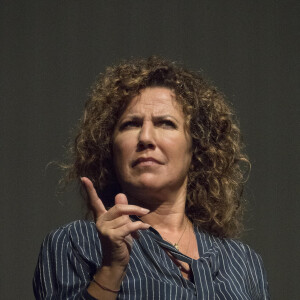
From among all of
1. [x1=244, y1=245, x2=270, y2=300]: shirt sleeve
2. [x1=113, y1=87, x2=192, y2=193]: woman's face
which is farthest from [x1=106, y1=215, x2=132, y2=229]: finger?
[x1=244, y1=245, x2=270, y2=300]: shirt sleeve

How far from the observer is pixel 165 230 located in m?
1.94

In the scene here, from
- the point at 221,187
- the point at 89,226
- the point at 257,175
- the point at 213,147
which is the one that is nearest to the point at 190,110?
the point at 213,147

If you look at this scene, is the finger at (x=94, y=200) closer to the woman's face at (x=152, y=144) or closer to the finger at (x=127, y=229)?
the finger at (x=127, y=229)

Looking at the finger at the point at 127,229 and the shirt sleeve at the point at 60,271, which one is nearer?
the finger at the point at 127,229

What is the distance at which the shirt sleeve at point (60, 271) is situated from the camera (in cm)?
162

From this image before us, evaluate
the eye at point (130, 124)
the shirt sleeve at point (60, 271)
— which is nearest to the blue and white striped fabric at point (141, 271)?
the shirt sleeve at point (60, 271)

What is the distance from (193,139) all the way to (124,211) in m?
0.68

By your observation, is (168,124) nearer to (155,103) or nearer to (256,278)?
(155,103)

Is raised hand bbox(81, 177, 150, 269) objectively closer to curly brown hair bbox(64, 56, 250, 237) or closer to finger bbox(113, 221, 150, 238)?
finger bbox(113, 221, 150, 238)

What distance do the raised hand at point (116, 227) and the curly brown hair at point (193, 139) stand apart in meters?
0.52

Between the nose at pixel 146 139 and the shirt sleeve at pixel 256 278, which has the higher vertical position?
the nose at pixel 146 139

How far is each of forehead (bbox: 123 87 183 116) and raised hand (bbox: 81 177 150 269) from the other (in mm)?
509

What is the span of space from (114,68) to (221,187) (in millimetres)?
534

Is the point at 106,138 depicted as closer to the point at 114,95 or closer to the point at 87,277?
the point at 114,95
